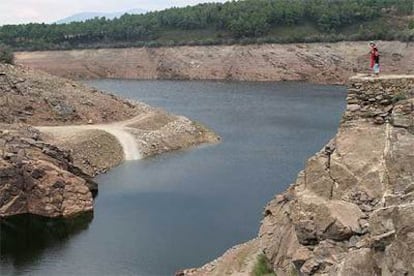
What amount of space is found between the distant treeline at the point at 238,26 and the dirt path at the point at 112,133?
2498 inches

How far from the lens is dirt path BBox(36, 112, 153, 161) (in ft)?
196

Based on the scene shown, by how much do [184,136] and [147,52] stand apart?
2859 inches

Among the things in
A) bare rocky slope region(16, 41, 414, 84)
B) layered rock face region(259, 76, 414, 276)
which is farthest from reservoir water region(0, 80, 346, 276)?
bare rocky slope region(16, 41, 414, 84)

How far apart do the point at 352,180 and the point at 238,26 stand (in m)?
114

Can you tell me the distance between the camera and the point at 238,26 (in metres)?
133

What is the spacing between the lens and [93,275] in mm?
31672

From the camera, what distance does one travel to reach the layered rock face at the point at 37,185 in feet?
147

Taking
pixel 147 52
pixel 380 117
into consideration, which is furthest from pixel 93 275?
pixel 147 52

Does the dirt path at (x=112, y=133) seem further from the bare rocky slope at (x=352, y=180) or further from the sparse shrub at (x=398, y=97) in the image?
the sparse shrub at (x=398, y=97)

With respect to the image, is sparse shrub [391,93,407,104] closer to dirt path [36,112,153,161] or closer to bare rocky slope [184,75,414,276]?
bare rocky slope [184,75,414,276]

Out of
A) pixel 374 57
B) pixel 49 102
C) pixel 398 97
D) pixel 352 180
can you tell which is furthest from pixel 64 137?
pixel 398 97

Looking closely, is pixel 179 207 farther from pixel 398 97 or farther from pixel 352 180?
pixel 398 97

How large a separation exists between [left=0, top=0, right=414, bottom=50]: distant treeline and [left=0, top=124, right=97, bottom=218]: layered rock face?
78.8m

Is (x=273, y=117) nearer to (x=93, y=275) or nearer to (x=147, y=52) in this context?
(x=93, y=275)
